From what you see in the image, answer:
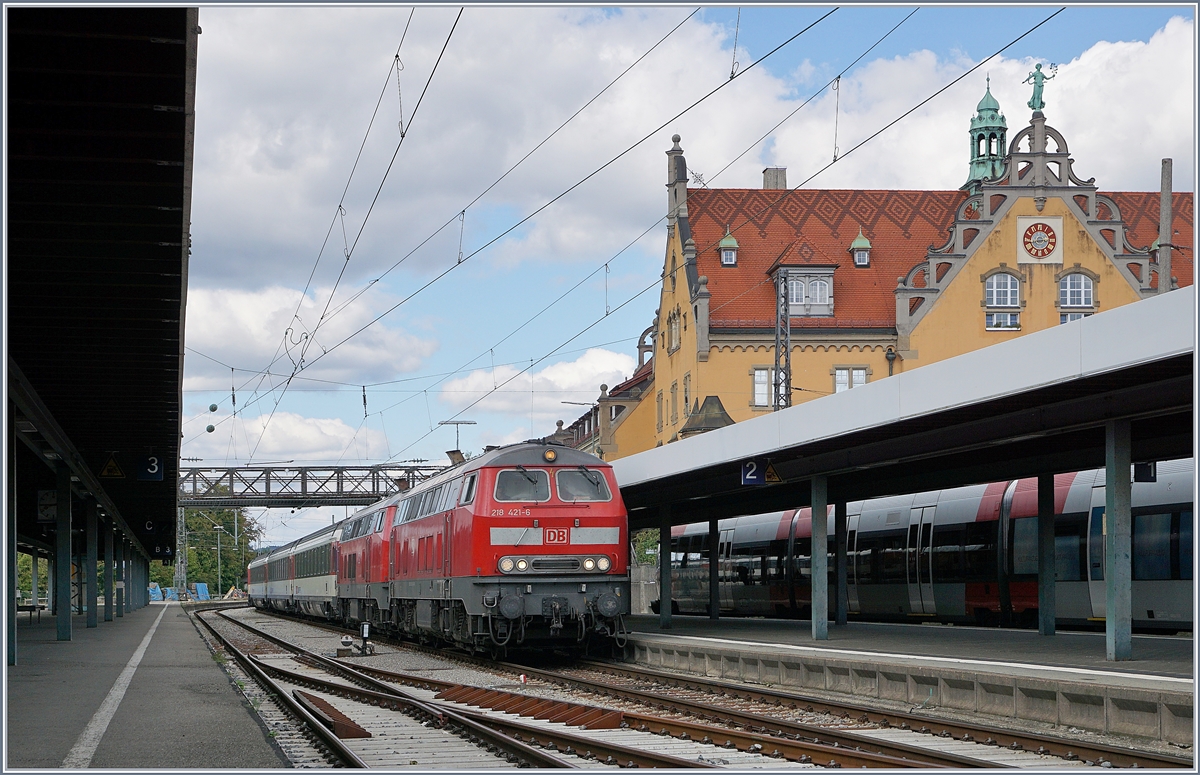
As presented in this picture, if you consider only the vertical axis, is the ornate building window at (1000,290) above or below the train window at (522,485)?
above

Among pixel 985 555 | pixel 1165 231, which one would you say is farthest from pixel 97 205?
pixel 1165 231

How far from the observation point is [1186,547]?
67.1 ft

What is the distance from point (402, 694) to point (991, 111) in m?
65.3

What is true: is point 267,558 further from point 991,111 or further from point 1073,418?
point 1073,418

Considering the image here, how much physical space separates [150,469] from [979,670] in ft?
72.1

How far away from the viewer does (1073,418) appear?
50.0 ft

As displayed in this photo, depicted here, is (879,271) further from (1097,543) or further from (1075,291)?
(1097,543)

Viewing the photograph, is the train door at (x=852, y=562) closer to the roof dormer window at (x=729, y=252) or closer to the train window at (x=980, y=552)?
the train window at (x=980, y=552)

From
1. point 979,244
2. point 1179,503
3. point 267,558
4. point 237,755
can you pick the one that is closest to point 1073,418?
point 1179,503

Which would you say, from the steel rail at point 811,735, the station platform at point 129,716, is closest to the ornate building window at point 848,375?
the station platform at point 129,716

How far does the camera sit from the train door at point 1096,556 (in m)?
22.3

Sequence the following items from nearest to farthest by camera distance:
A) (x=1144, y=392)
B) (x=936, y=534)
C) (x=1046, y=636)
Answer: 1. (x=1144, y=392)
2. (x=1046, y=636)
3. (x=936, y=534)

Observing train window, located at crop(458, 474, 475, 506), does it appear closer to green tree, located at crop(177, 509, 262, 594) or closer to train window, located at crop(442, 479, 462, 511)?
train window, located at crop(442, 479, 462, 511)

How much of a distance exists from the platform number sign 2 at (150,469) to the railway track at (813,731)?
1528cm
